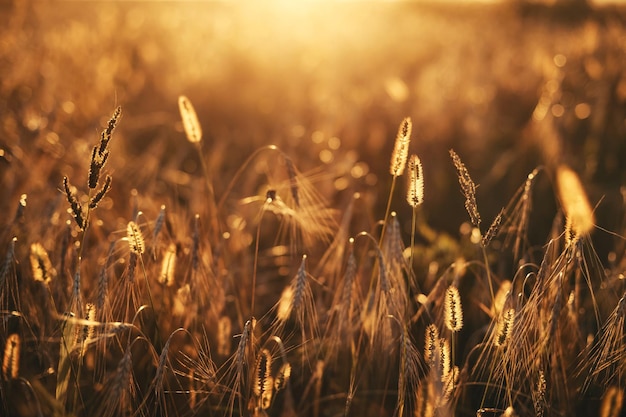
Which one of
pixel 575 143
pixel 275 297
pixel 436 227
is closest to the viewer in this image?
pixel 275 297

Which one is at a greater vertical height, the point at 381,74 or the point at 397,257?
the point at 381,74

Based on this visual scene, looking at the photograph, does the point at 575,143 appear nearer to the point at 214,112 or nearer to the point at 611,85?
the point at 611,85

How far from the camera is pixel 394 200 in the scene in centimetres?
299

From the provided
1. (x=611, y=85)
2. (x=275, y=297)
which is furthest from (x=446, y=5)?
(x=275, y=297)

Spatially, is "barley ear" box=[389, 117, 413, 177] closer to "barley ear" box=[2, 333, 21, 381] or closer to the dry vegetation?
the dry vegetation

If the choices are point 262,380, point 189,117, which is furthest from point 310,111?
point 262,380

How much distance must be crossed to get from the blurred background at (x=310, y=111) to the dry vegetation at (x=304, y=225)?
1.0 inches

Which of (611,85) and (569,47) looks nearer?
(611,85)

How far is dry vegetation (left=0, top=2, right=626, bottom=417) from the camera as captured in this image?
1.20 metres

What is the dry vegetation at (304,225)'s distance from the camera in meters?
1.20

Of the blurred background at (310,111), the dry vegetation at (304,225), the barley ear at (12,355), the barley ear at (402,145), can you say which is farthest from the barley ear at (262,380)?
the blurred background at (310,111)

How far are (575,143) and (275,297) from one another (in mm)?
2559

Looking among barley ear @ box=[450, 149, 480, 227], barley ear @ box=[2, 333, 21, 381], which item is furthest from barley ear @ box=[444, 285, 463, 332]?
barley ear @ box=[2, 333, 21, 381]

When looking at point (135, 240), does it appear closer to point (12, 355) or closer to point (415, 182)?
point (12, 355)
